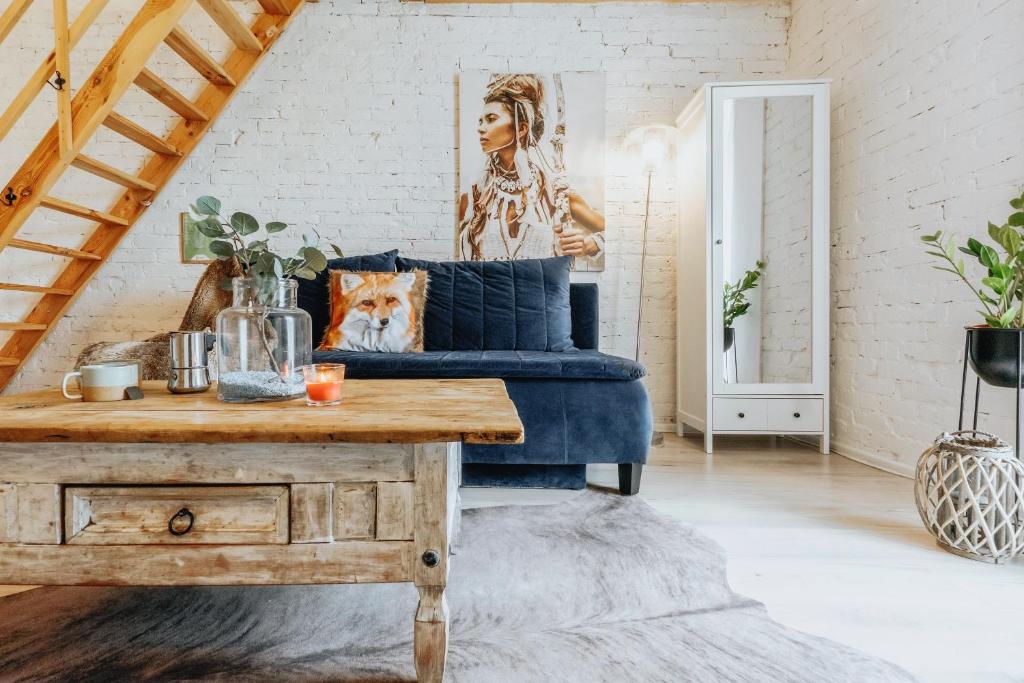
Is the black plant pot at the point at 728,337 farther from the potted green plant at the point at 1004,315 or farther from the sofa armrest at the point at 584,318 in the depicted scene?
the potted green plant at the point at 1004,315

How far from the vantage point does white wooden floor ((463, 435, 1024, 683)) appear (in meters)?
1.07

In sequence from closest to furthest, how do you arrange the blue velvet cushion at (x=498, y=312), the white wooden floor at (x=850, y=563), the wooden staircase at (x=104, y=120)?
the white wooden floor at (x=850, y=563), the wooden staircase at (x=104, y=120), the blue velvet cushion at (x=498, y=312)

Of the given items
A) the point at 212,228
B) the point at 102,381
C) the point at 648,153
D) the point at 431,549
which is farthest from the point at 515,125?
the point at 431,549

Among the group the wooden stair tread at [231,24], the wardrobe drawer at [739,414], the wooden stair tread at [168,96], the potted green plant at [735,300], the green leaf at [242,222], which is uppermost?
the wooden stair tread at [231,24]

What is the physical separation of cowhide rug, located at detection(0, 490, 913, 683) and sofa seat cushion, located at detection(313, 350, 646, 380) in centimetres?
68

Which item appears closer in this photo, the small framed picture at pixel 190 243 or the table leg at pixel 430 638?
the table leg at pixel 430 638

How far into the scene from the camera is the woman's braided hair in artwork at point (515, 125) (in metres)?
3.13

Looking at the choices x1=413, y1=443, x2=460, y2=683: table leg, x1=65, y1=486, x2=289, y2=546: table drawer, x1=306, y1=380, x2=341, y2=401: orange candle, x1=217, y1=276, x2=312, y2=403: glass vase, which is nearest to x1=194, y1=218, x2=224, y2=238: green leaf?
x1=217, y1=276, x2=312, y2=403: glass vase

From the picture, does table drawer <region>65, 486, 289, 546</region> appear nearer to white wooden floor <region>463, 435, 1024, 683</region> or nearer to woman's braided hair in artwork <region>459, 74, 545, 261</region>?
white wooden floor <region>463, 435, 1024, 683</region>

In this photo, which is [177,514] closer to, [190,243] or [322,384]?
[322,384]

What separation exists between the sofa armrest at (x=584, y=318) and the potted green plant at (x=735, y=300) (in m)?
0.63

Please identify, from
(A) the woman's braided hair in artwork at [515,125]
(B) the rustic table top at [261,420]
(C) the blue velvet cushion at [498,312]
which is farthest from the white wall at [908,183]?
(B) the rustic table top at [261,420]

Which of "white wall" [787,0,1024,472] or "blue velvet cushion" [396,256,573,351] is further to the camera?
"blue velvet cushion" [396,256,573,351]

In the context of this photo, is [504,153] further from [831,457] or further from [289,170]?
[831,457]
